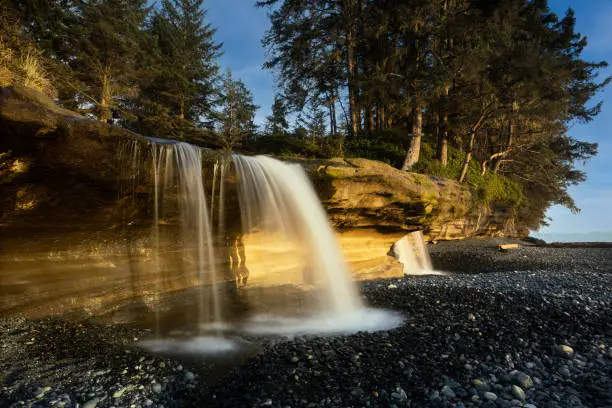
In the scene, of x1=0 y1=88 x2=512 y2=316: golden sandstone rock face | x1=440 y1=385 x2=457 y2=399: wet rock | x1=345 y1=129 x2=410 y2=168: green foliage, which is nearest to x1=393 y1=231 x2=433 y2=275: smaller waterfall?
x1=0 y1=88 x2=512 y2=316: golden sandstone rock face

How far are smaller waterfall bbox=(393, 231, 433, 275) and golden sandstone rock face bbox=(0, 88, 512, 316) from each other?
121 inches

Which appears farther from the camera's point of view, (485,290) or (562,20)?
(562,20)

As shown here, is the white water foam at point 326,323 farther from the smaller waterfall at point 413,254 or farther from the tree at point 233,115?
the tree at point 233,115

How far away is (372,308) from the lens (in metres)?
6.46

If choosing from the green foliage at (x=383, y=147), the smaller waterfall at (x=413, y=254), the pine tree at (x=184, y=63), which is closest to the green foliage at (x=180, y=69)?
the pine tree at (x=184, y=63)

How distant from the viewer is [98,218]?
584cm

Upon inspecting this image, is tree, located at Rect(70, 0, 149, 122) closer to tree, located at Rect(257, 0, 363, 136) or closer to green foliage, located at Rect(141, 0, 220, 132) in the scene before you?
green foliage, located at Rect(141, 0, 220, 132)

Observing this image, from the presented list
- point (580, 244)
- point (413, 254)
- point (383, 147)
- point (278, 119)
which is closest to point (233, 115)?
point (278, 119)

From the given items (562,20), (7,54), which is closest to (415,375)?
(7,54)

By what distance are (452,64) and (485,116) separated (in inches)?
153

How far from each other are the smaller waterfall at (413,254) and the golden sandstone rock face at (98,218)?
308cm

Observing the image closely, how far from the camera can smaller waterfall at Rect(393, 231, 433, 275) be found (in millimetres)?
12383

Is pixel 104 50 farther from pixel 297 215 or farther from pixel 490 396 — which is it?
pixel 490 396

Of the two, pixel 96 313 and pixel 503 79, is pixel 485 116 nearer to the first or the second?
pixel 503 79
